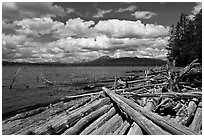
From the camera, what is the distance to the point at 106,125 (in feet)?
23.3

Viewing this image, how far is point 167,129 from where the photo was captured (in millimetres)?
5516

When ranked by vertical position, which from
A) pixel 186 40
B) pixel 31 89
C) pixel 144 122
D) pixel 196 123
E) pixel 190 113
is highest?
pixel 186 40

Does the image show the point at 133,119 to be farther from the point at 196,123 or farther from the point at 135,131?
the point at 196,123

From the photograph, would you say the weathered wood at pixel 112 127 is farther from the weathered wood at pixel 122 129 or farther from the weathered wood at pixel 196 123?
the weathered wood at pixel 196 123

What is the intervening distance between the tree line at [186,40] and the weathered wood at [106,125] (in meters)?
35.5

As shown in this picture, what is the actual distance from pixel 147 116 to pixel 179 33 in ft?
207

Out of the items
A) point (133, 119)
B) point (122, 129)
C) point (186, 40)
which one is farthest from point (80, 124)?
point (186, 40)

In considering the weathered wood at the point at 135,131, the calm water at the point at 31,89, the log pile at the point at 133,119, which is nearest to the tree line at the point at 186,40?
the calm water at the point at 31,89

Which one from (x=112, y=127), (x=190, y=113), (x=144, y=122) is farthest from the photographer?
(x=190, y=113)

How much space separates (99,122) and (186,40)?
52.4m

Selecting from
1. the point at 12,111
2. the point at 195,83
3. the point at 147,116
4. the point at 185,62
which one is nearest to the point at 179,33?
the point at 185,62

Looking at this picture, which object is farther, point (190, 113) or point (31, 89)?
point (31, 89)

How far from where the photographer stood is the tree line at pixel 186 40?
41.9 meters

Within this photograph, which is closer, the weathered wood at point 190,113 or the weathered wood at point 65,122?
the weathered wood at point 65,122
